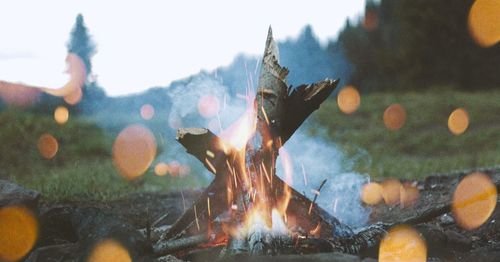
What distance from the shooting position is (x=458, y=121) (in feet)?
48.7

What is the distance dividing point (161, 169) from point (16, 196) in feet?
21.6

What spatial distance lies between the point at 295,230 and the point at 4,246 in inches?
87.0

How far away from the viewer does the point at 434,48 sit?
19.0m

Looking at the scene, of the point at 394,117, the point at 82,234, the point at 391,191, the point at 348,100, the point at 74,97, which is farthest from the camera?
the point at 348,100

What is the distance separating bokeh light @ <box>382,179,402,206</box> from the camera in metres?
6.33

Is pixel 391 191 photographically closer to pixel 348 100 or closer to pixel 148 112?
pixel 148 112

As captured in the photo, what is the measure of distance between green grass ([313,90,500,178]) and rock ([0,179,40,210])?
22.5ft

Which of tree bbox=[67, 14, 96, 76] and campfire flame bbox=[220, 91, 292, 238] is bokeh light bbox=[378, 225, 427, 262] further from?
tree bbox=[67, 14, 96, 76]

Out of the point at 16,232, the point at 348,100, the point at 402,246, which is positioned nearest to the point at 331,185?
the point at 402,246

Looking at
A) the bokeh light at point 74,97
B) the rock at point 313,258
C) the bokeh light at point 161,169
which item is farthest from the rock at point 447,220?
the bokeh light at point 74,97

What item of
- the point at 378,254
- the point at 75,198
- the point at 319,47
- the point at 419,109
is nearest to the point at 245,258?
the point at 378,254

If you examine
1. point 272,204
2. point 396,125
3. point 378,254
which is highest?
point 396,125

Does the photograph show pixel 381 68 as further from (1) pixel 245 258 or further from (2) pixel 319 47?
(1) pixel 245 258

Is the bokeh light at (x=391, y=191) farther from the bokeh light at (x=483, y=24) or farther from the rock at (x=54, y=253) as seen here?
the bokeh light at (x=483, y=24)
